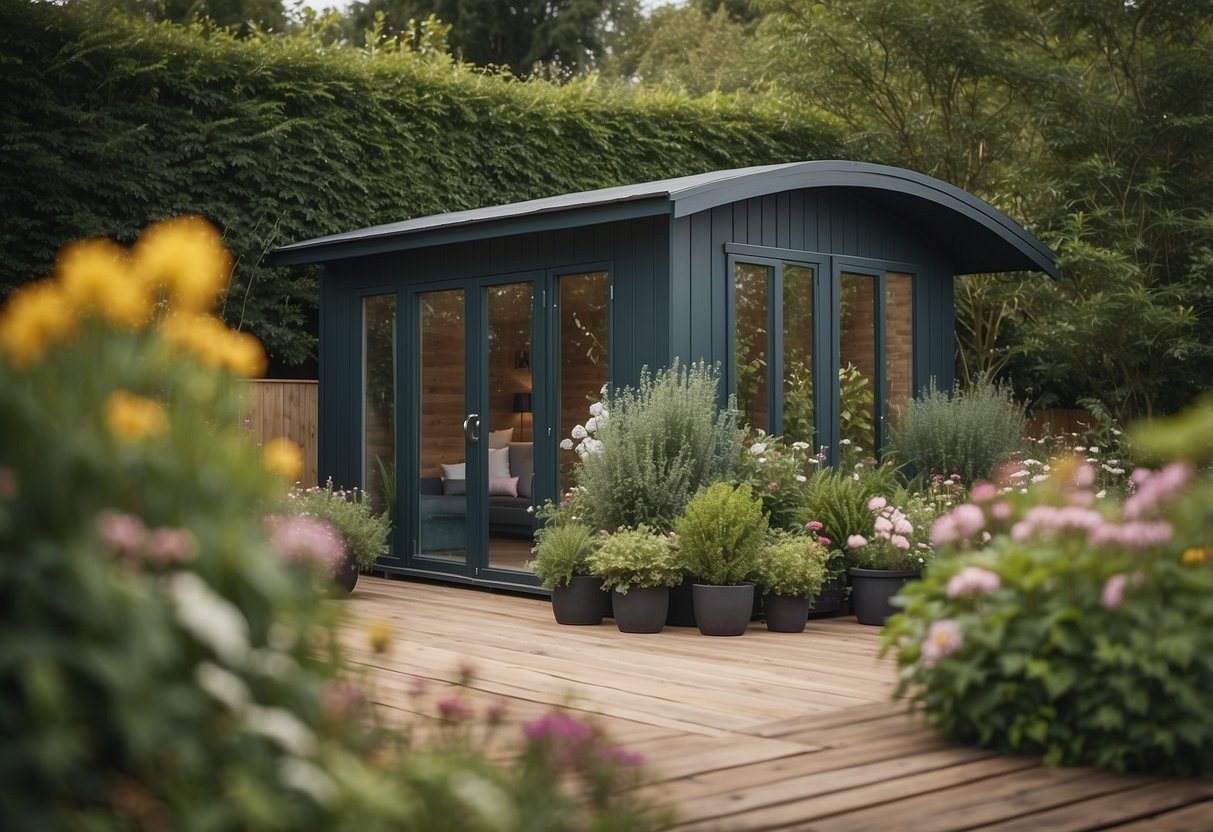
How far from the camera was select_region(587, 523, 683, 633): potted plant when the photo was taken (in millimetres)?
6648

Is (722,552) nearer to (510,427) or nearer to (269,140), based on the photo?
(510,427)

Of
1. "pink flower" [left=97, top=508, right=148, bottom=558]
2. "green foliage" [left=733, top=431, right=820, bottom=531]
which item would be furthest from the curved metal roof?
"pink flower" [left=97, top=508, right=148, bottom=558]

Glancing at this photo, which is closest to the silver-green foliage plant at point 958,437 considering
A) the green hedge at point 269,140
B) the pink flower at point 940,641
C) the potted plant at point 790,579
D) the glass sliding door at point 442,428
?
the potted plant at point 790,579

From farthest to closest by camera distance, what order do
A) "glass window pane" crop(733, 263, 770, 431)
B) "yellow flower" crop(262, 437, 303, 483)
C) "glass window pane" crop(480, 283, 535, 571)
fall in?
"glass window pane" crop(480, 283, 535, 571)
"glass window pane" crop(733, 263, 770, 431)
"yellow flower" crop(262, 437, 303, 483)

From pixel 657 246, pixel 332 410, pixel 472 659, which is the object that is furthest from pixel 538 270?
pixel 472 659

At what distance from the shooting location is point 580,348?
7969 millimetres

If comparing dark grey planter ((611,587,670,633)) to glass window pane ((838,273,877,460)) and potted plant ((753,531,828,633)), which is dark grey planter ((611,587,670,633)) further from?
glass window pane ((838,273,877,460))

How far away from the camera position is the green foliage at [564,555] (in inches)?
273

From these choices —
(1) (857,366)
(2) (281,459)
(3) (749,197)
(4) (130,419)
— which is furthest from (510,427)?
(4) (130,419)

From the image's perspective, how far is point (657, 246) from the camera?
7484 mm

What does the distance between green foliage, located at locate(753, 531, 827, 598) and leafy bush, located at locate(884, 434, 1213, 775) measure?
271 cm

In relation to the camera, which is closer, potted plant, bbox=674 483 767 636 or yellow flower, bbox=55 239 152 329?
yellow flower, bbox=55 239 152 329

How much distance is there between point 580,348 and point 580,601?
1673mm

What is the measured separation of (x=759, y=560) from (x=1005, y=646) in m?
3.09
